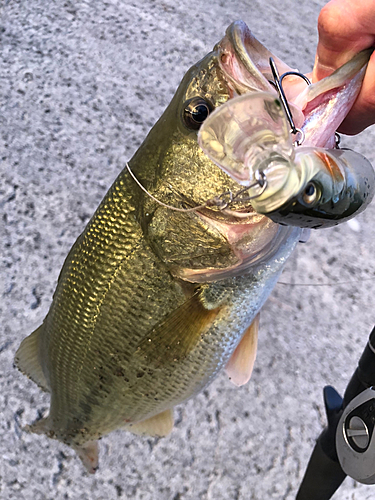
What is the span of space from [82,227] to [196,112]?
1089 millimetres

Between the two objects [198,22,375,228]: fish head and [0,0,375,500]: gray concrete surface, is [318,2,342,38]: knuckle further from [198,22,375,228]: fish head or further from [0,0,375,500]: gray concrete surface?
[0,0,375,500]: gray concrete surface

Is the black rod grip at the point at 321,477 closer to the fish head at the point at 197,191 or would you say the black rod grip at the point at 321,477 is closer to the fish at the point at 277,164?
the fish head at the point at 197,191

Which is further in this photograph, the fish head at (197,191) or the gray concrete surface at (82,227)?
the gray concrete surface at (82,227)

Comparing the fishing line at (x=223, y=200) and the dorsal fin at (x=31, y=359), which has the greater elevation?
the fishing line at (x=223, y=200)

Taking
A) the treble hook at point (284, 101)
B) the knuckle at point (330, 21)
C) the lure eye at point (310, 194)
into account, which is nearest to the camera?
the lure eye at point (310, 194)

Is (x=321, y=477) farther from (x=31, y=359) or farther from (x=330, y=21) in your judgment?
(x=330, y=21)

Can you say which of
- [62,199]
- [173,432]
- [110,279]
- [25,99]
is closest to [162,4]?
[25,99]

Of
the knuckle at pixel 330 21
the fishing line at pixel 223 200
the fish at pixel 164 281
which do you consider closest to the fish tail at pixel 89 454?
the fish at pixel 164 281

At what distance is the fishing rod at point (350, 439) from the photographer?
892mm

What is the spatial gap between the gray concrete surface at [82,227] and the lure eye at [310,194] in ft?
3.35

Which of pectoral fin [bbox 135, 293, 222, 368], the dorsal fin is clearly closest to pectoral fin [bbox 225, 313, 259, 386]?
pectoral fin [bbox 135, 293, 222, 368]

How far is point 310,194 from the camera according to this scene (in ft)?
1.59

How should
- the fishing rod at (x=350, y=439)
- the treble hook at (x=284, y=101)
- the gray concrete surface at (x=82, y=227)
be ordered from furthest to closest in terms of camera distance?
the gray concrete surface at (x=82, y=227) → the fishing rod at (x=350, y=439) → the treble hook at (x=284, y=101)

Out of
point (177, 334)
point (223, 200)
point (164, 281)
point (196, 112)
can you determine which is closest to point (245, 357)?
point (177, 334)
